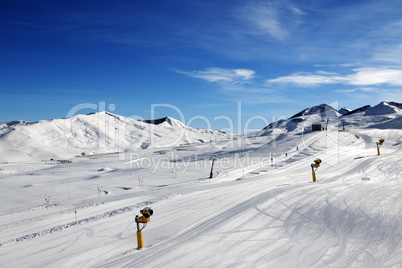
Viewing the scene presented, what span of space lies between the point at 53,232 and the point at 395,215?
14.7 metres

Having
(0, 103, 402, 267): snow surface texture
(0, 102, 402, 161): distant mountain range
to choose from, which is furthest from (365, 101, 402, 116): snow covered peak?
(0, 103, 402, 267): snow surface texture

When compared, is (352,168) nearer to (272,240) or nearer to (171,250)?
(272,240)

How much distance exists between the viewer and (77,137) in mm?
107375

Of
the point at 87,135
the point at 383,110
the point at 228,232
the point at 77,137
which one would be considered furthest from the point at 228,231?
the point at 383,110

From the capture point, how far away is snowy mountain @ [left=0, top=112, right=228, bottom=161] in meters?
79.1

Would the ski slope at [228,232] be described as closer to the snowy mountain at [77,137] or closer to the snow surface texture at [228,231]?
the snow surface texture at [228,231]

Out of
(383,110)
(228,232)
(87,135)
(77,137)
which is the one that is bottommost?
(228,232)

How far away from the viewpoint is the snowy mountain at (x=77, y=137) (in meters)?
79.1

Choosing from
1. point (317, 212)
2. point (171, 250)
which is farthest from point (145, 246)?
point (317, 212)

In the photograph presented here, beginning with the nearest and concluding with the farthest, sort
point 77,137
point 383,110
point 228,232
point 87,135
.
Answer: point 228,232, point 77,137, point 87,135, point 383,110

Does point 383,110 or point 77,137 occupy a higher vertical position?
point 383,110

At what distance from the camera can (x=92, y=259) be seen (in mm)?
9570

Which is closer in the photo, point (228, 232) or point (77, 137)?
point (228, 232)

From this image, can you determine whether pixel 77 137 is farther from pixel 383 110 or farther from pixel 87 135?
pixel 383 110
